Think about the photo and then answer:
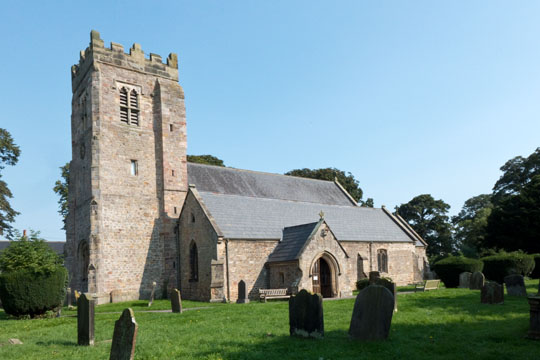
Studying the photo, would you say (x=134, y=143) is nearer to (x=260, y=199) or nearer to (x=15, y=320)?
(x=260, y=199)

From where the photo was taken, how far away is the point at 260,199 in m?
30.1

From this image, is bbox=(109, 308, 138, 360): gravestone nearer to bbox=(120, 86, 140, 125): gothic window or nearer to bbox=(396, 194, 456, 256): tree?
bbox=(120, 86, 140, 125): gothic window

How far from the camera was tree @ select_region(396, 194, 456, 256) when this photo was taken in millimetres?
66062

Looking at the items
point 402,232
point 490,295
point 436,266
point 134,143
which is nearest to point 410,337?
point 490,295

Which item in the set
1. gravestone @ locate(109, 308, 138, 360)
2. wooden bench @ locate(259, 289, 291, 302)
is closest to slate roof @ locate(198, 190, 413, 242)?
wooden bench @ locate(259, 289, 291, 302)

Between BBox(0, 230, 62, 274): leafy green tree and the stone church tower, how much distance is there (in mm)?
6069

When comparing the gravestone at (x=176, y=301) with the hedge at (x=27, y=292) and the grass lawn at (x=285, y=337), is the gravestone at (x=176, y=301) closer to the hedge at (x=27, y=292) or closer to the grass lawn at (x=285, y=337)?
the grass lawn at (x=285, y=337)

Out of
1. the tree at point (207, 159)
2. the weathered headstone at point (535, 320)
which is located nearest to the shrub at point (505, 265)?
the weathered headstone at point (535, 320)

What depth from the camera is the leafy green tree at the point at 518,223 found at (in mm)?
38250

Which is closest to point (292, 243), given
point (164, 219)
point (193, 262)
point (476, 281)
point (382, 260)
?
point (193, 262)

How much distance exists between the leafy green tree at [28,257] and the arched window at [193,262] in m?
8.66

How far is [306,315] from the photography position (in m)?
10.5

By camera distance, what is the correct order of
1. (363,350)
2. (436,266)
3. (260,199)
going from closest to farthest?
(363,350)
(436,266)
(260,199)

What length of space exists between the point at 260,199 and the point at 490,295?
661 inches
